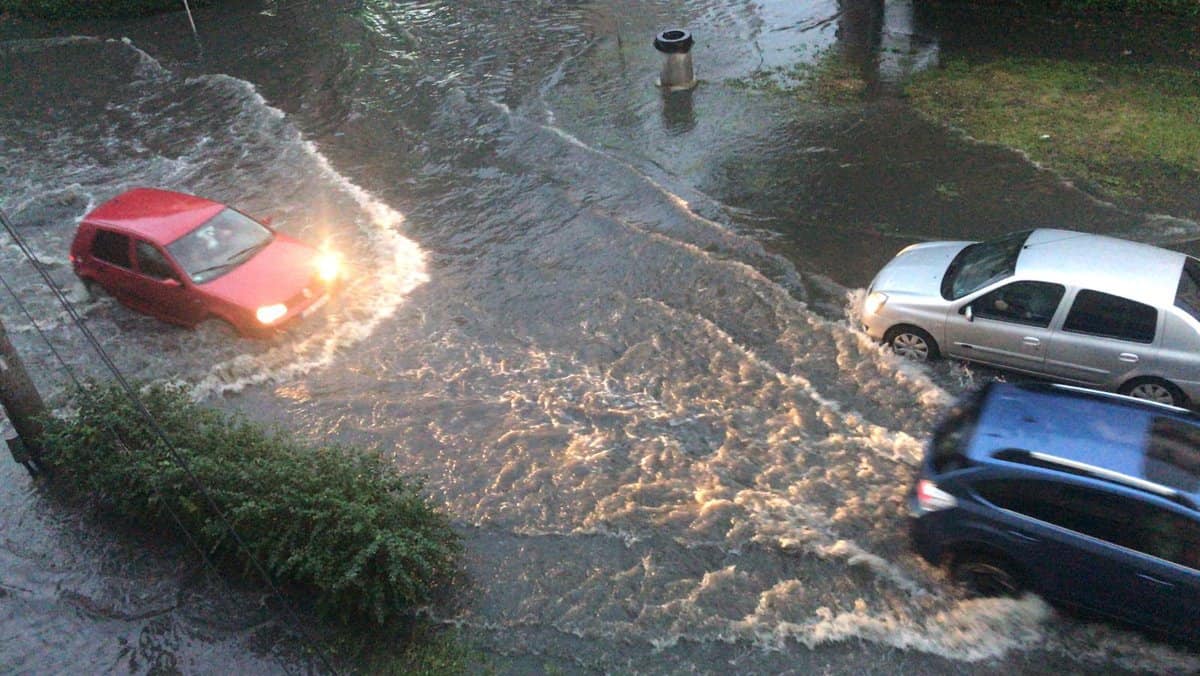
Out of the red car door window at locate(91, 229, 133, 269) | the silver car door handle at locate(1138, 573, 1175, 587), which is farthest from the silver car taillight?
the red car door window at locate(91, 229, 133, 269)

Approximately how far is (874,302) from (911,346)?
2.21 ft

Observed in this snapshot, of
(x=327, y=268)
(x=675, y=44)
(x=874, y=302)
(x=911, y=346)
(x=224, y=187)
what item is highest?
(x=675, y=44)

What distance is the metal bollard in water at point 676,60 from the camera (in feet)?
55.5

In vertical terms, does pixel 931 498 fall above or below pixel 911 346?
above

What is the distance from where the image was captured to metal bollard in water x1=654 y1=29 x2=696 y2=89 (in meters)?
16.9

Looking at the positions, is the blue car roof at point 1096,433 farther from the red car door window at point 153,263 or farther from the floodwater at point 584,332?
the red car door window at point 153,263

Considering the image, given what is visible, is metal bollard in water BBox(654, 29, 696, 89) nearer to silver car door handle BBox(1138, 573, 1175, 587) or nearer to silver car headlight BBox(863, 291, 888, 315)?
silver car headlight BBox(863, 291, 888, 315)

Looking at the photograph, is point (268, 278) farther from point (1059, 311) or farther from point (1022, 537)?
point (1059, 311)

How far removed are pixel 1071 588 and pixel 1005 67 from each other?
13190 mm

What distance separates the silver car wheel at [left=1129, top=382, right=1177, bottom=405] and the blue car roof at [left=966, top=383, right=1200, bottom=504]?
178 centimetres

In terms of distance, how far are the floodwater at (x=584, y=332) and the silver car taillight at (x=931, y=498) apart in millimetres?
672

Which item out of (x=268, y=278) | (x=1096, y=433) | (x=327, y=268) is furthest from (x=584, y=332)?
(x=1096, y=433)

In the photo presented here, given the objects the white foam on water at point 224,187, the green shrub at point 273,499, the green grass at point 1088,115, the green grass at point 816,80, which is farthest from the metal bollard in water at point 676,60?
the green shrub at point 273,499

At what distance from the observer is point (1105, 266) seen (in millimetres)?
9062
